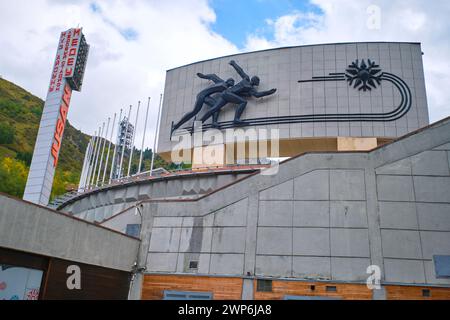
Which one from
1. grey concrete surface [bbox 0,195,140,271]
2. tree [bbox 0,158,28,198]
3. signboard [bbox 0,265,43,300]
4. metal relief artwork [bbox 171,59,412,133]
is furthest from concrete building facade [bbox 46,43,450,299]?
tree [bbox 0,158,28,198]

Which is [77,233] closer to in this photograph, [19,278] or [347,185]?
[19,278]

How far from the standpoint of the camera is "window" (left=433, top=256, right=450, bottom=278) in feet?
56.5

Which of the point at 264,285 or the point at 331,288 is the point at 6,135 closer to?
the point at 264,285

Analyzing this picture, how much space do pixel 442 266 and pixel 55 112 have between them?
36.0 meters

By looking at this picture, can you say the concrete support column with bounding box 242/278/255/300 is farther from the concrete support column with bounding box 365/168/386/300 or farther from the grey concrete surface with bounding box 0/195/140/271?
the grey concrete surface with bounding box 0/195/140/271

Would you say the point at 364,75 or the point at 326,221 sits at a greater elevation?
the point at 364,75

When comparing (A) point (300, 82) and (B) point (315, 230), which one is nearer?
(B) point (315, 230)

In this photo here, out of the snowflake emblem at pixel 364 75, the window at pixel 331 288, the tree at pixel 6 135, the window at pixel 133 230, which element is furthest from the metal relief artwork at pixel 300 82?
the tree at pixel 6 135

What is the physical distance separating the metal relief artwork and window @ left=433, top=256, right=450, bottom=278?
2238cm

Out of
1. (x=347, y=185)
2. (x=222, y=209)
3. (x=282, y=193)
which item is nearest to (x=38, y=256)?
(x=222, y=209)

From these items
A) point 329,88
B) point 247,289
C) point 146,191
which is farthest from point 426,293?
point 329,88

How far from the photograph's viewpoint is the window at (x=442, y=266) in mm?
17219

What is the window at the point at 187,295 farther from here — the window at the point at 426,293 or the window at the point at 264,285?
the window at the point at 426,293

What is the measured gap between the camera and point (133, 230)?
20.8 meters
